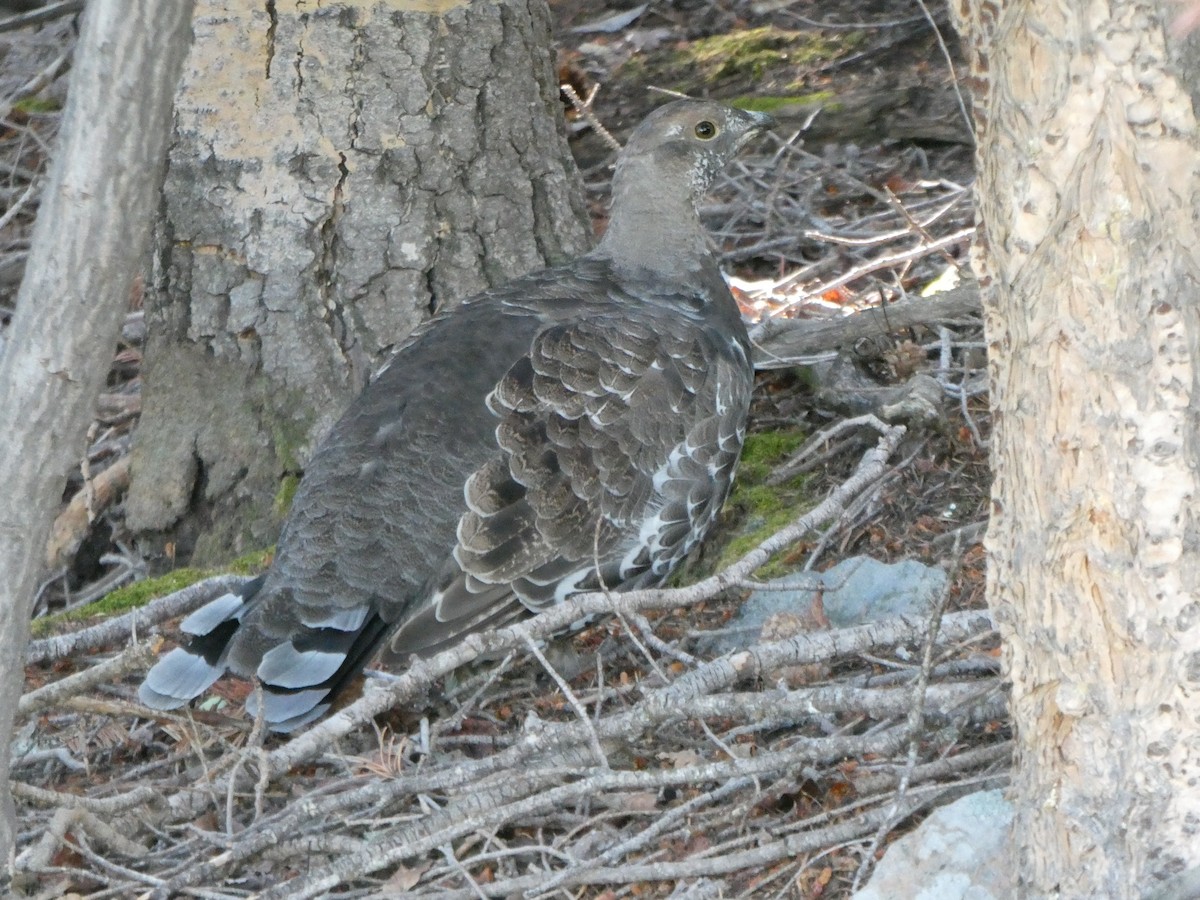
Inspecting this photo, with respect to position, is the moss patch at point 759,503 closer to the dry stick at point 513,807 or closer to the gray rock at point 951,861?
the dry stick at point 513,807

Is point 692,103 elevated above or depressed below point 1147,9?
below

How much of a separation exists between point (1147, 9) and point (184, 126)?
3572mm

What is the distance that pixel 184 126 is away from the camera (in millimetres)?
4832

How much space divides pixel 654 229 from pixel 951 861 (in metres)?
2.96

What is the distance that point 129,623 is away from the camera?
13.5 ft

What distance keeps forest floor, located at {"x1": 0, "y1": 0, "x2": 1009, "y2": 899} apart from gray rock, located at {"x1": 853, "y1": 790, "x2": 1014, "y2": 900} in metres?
0.09

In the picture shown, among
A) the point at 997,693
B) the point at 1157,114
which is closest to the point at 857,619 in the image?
the point at 997,693

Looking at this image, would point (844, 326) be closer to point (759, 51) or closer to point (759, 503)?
point (759, 503)

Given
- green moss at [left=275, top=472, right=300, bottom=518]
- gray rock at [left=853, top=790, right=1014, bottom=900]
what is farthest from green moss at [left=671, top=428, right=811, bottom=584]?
gray rock at [left=853, top=790, right=1014, bottom=900]

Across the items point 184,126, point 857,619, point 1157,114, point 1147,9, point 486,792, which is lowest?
point 857,619

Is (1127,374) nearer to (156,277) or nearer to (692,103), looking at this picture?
(692,103)

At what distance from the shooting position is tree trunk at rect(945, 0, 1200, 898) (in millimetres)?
2014

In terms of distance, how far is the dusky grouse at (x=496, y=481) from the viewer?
3.90m

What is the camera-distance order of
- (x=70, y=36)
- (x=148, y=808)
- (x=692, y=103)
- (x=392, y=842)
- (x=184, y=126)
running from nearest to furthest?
(x=392, y=842), (x=148, y=808), (x=184, y=126), (x=692, y=103), (x=70, y=36)
